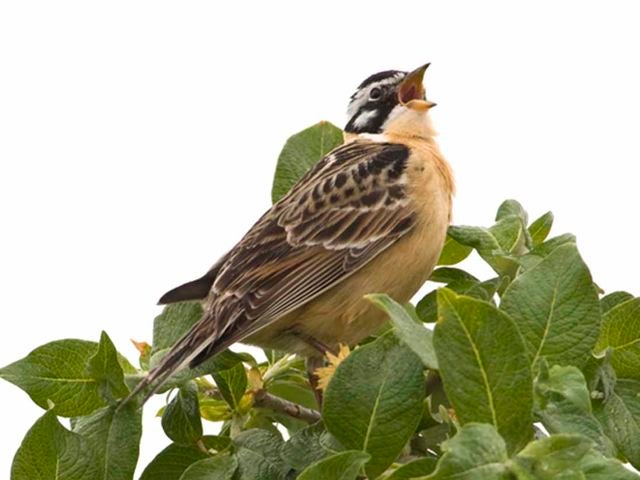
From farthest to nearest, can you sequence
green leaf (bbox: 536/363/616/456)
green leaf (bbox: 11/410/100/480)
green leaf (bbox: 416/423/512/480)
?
1. green leaf (bbox: 11/410/100/480)
2. green leaf (bbox: 536/363/616/456)
3. green leaf (bbox: 416/423/512/480)

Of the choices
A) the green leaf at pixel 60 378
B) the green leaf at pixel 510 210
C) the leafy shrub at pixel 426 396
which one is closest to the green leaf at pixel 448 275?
the leafy shrub at pixel 426 396

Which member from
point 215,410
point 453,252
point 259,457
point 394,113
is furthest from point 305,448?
point 394,113

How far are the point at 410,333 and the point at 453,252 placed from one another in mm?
1564

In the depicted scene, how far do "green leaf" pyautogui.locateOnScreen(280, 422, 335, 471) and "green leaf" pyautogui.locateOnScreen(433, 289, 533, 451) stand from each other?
57 centimetres

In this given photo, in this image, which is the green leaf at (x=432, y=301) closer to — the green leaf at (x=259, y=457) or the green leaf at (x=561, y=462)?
the green leaf at (x=259, y=457)

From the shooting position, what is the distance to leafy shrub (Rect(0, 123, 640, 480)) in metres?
2.79

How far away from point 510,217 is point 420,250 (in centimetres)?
141

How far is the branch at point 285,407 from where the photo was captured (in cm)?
367

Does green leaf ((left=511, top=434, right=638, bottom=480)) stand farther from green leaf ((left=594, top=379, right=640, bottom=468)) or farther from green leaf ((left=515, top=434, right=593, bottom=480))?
green leaf ((left=594, top=379, right=640, bottom=468))

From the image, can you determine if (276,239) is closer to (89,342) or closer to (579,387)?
(89,342)

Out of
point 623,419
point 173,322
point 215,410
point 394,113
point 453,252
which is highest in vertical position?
point 394,113

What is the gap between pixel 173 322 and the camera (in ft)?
14.2

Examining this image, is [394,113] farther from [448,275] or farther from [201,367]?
[201,367]

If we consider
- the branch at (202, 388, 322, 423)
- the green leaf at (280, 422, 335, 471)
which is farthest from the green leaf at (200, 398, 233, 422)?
the green leaf at (280, 422, 335, 471)
